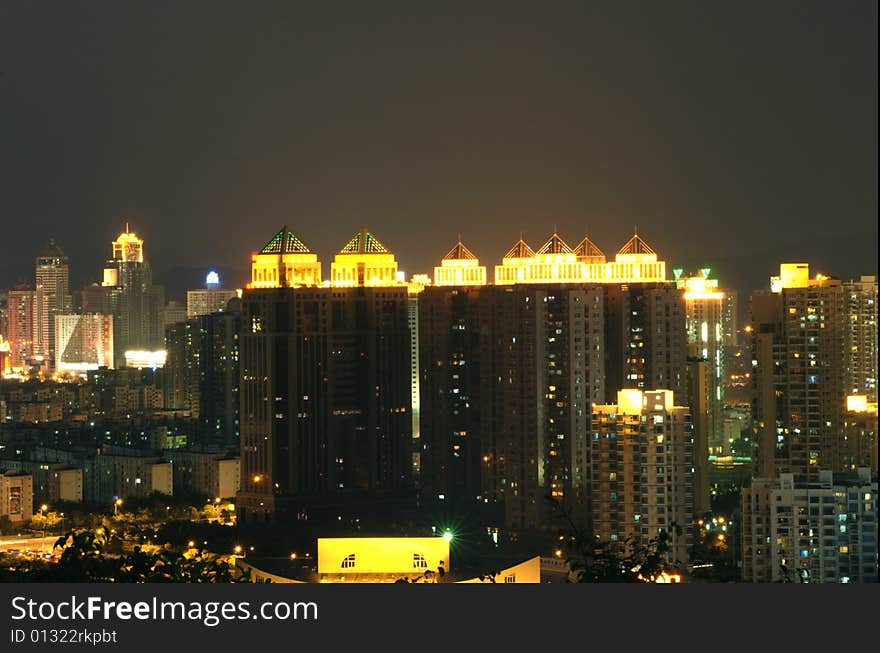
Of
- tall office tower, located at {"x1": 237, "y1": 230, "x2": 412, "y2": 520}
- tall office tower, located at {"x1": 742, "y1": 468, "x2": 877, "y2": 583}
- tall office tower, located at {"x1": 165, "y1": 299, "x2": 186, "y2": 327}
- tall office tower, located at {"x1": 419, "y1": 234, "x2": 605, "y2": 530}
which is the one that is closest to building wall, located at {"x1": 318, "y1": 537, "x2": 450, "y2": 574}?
tall office tower, located at {"x1": 742, "y1": 468, "x2": 877, "y2": 583}

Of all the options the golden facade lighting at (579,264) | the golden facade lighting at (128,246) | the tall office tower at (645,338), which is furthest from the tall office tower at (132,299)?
the tall office tower at (645,338)

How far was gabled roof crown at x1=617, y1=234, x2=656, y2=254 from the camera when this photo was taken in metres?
9.87

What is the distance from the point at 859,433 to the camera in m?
8.75

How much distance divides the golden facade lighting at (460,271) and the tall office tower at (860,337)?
2.42m

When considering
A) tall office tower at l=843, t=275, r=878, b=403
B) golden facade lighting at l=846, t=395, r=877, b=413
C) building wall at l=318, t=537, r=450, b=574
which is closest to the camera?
building wall at l=318, t=537, r=450, b=574

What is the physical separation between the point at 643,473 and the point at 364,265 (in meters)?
4.20

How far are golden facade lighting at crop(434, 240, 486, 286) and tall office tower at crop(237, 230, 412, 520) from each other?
297 millimetres

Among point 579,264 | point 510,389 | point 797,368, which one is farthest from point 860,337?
point 510,389

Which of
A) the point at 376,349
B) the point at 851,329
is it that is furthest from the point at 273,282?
the point at 851,329

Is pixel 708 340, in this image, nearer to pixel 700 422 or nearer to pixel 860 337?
pixel 700 422

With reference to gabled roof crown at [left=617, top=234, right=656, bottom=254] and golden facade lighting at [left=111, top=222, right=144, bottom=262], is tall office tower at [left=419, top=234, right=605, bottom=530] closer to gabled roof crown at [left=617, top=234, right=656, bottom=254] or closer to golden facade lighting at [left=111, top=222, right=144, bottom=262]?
gabled roof crown at [left=617, top=234, right=656, bottom=254]

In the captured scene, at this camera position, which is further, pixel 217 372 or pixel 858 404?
pixel 217 372

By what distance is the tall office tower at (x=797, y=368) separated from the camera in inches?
356

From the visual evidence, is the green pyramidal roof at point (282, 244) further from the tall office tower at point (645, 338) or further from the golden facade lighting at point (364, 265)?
the tall office tower at point (645, 338)
